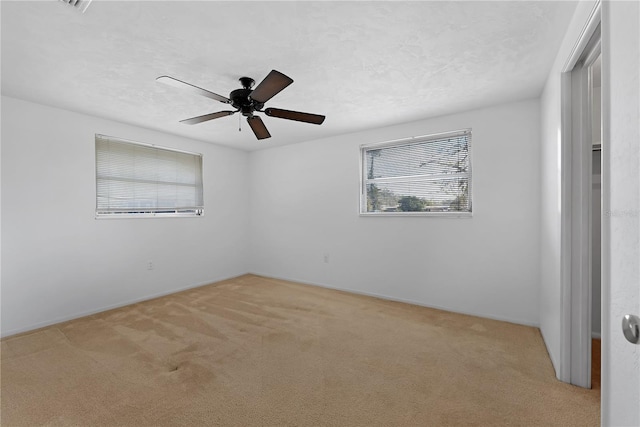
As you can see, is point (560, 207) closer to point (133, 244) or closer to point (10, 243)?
point (133, 244)

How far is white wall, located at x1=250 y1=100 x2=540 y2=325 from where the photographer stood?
302cm

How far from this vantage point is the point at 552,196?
224cm

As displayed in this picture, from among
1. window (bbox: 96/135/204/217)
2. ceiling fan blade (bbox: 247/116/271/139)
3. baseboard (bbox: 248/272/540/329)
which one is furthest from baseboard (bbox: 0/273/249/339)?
ceiling fan blade (bbox: 247/116/271/139)

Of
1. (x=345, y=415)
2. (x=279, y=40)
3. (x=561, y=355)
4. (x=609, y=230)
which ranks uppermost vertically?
(x=279, y=40)

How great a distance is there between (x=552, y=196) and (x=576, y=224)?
0.43 m

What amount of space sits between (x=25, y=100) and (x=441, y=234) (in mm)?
4750

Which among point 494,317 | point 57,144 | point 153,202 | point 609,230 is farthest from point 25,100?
point 494,317

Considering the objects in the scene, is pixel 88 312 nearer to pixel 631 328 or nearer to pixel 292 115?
pixel 292 115

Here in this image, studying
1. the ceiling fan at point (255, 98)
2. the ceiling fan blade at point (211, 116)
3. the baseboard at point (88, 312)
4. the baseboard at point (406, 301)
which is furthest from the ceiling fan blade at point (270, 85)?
the baseboard at point (88, 312)

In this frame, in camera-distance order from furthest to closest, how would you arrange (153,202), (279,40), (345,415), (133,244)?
(153,202) < (133,244) < (279,40) < (345,415)

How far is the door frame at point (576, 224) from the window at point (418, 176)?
143cm

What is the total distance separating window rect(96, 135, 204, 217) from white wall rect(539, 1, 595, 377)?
4.45 meters

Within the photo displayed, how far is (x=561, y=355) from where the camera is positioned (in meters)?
1.97

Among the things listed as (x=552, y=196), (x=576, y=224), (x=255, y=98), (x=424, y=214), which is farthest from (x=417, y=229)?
(x=255, y=98)
